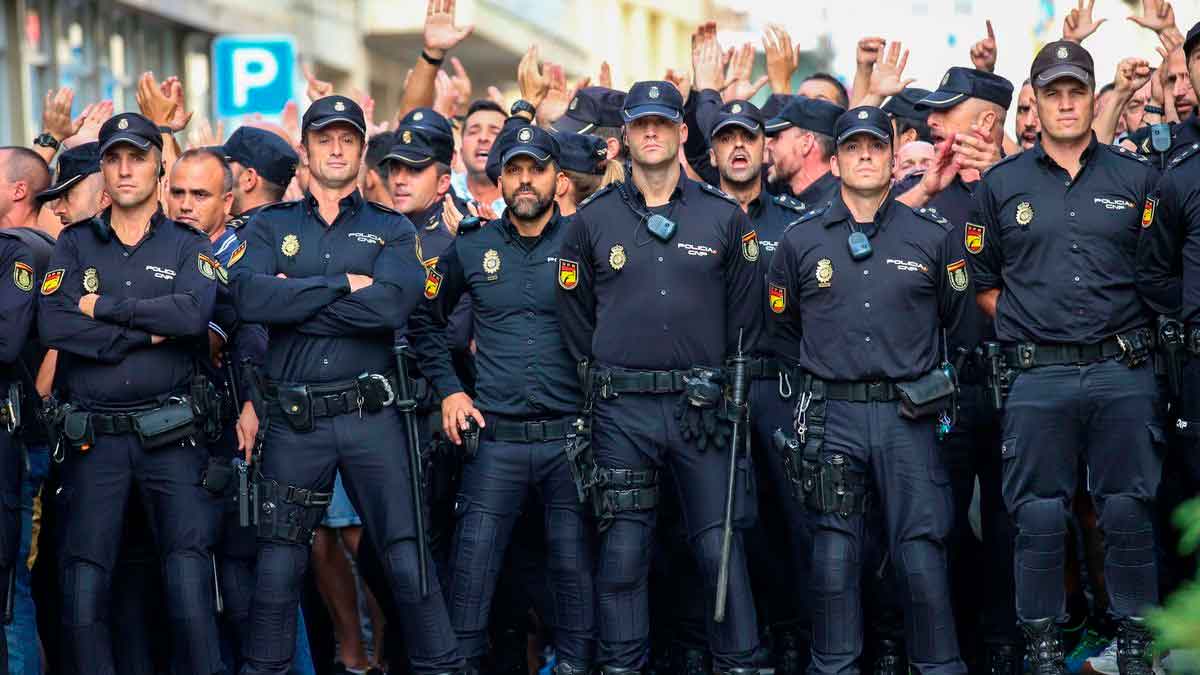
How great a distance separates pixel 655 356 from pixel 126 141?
2.32 metres

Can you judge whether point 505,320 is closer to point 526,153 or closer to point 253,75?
point 526,153

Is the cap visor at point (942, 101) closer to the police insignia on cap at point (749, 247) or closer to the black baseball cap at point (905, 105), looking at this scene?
the black baseball cap at point (905, 105)

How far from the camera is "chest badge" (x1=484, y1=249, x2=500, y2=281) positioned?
8062 millimetres

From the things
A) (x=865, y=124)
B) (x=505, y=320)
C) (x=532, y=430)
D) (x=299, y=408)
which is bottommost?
(x=532, y=430)

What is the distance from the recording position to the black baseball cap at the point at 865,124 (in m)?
7.69

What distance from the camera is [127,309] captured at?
24.4 ft

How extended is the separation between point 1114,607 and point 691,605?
72.5 inches

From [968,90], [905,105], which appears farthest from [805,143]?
[905,105]

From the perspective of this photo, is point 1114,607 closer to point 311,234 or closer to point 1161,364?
point 1161,364

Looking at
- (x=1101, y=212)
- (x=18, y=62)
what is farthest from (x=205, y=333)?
(x=18, y=62)

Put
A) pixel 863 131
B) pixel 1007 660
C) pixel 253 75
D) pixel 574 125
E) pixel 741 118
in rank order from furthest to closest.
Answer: pixel 253 75 < pixel 574 125 < pixel 741 118 < pixel 1007 660 < pixel 863 131

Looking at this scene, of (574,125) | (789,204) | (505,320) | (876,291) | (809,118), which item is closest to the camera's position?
(876,291)

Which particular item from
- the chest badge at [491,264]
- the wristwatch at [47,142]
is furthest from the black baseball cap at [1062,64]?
the wristwatch at [47,142]

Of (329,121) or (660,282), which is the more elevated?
(329,121)
